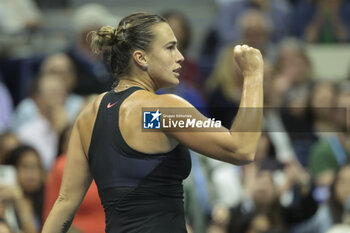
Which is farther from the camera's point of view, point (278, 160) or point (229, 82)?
point (229, 82)

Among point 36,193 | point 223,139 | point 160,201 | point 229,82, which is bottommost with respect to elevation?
point 36,193

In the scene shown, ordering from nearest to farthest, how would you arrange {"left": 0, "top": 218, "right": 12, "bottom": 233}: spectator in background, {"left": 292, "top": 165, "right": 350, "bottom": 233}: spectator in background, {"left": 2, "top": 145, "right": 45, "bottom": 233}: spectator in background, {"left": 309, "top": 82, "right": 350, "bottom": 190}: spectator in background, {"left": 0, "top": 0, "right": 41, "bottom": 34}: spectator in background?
{"left": 0, "top": 218, "right": 12, "bottom": 233}: spectator in background
{"left": 292, "top": 165, "right": 350, "bottom": 233}: spectator in background
{"left": 2, "top": 145, "right": 45, "bottom": 233}: spectator in background
{"left": 309, "top": 82, "right": 350, "bottom": 190}: spectator in background
{"left": 0, "top": 0, "right": 41, "bottom": 34}: spectator in background

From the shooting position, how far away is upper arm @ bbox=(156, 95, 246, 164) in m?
2.63

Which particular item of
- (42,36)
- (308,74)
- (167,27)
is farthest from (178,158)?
(42,36)

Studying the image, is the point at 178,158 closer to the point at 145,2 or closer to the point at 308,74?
the point at 308,74

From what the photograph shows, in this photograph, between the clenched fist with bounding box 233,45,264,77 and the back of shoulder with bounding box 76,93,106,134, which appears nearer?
the clenched fist with bounding box 233,45,264,77

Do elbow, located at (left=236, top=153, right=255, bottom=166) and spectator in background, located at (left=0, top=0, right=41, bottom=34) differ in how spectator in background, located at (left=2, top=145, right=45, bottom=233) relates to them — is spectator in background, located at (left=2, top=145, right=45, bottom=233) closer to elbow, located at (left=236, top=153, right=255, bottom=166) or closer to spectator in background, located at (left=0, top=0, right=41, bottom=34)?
spectator in background, located at (left=0, top=0, right=41, bottom=34)

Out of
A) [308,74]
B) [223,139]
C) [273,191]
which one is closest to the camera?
[223,139]

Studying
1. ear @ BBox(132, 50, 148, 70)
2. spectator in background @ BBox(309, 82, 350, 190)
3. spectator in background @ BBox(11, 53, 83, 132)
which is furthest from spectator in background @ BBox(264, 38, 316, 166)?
ear @ BBox(132, 50, 148, 70)

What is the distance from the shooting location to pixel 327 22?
8008 millimetres

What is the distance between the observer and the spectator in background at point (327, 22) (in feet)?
26.2

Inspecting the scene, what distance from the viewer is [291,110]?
684cm

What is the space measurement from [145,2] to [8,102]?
258 cm

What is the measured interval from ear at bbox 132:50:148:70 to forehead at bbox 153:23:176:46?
62 millimetres
